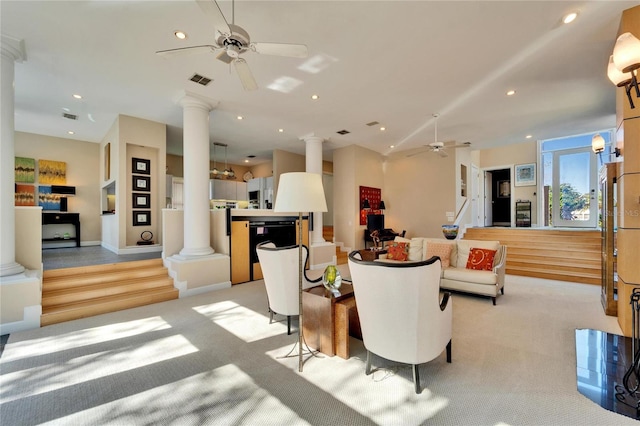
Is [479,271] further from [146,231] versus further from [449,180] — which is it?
[146,231]

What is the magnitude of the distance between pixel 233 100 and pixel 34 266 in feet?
12.3

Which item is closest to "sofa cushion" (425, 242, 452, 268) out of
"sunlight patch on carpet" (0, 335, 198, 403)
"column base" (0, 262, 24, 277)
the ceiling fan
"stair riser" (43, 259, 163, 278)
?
Answer: the ceiling fan

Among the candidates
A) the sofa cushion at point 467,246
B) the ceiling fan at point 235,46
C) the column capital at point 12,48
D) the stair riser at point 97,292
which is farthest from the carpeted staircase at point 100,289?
the sofa cushion at point 467,246

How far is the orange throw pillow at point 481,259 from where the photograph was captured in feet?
13.7

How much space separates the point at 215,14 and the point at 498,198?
1228 cm

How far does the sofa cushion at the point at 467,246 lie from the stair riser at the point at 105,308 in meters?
4.73

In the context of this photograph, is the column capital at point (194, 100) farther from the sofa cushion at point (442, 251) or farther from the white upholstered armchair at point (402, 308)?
the sofa cushion at point (442, 251)

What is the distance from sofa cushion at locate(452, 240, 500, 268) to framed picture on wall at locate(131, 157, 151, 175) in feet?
21.8

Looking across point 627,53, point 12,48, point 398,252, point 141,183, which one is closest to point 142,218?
point 141,183

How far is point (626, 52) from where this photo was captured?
1.80 m

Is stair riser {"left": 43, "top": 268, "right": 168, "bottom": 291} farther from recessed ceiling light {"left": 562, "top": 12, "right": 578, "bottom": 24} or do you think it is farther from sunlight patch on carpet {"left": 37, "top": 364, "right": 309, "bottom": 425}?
recessed ceiling light {"left": 562, "top": 12, "right": 578, "bottom": 24}

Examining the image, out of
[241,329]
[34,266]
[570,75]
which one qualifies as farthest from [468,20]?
[34,266]

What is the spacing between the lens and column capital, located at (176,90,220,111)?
443cm

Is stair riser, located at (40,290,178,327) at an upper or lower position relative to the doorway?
lower
